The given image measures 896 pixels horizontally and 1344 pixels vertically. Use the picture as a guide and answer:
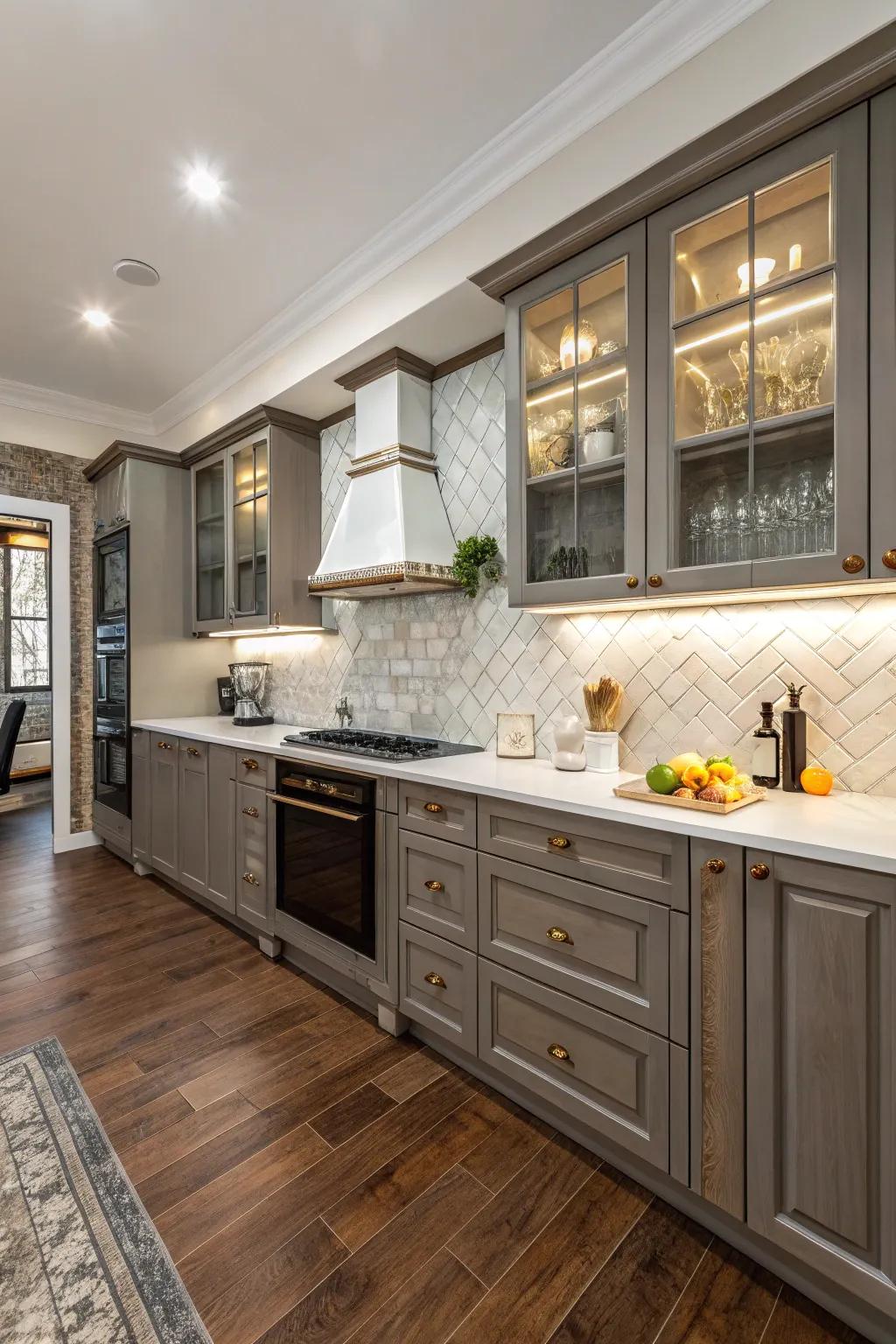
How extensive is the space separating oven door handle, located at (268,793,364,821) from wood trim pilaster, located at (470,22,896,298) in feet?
6.37

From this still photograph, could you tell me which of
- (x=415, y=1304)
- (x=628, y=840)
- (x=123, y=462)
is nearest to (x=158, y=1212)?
(x=415, y=1304)

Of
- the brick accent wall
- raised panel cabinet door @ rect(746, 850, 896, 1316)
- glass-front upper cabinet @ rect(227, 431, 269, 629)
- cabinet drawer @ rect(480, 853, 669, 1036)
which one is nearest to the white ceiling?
glass-front upper cabinet @ rect(227, 431, 269, 629)

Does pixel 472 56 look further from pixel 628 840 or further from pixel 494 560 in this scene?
pixel 628 840

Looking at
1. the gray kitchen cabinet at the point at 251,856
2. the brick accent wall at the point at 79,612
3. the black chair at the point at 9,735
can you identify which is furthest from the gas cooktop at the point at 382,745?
→ the black chair at the point at 9,735

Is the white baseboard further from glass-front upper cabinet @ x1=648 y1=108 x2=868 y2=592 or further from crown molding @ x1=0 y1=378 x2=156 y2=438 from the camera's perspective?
glass-front upper cabinet @ x1=648 y1=108 x2=868 y2=592

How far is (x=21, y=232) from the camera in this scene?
8.66 ft

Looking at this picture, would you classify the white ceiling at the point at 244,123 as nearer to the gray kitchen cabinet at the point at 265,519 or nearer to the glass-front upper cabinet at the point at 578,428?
the glass-front upper cabinet at the point at 578,428

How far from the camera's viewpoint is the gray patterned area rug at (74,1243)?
1311 mm

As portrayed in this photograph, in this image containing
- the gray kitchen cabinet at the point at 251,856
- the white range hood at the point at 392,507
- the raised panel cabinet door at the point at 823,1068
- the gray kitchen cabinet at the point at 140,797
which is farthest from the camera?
the gray kitchen cabinet at the point at 140,797

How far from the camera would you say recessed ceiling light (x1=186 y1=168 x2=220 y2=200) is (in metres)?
2.29

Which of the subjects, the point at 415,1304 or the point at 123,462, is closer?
the point at 415,1304

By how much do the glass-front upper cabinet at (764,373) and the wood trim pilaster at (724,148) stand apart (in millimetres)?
40

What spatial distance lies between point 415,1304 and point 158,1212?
0.68 m

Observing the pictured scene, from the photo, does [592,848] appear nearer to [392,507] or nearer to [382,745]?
[382,745]
